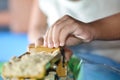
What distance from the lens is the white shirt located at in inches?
29.7

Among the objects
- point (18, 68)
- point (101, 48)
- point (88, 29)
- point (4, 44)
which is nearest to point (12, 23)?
point (4, 44)

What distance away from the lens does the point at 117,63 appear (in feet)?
2.22

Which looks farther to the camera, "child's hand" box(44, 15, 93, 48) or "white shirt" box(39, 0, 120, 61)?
"white shirt" box(39, 0, 120, 61)

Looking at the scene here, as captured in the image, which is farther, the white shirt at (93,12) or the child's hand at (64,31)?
the white shirt at (93,12)

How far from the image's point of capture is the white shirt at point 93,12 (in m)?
0.76

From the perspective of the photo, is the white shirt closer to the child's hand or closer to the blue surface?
the child's hand

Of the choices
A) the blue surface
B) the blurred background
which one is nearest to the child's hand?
the blue surface

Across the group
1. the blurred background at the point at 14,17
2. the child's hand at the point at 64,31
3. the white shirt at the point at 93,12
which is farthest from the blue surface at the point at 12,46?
the child's hand at the point at 64,31

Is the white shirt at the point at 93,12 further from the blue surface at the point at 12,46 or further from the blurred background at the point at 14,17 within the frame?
the blurred background at the point at 14,17

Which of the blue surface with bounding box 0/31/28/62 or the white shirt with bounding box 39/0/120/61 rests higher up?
the white shirt with bounding box 39/0/120/61

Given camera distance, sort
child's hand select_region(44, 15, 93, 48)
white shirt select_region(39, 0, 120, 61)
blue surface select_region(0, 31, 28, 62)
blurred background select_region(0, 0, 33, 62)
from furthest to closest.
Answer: blurred background select_region(0, 0, 33, 62) < blue surface select_region(0, 31, 28, 62) < white shirt select_region(39, 0, 120, 61) < child's hand select_region(44, 15, 93, 48)

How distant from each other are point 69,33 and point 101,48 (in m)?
0.27

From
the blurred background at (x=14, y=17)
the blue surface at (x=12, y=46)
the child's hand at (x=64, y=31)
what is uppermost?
the blurred background at (x=14, y=17)

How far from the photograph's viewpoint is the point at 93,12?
78 cm
